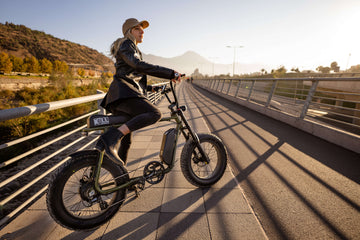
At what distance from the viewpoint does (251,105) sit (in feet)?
28.5

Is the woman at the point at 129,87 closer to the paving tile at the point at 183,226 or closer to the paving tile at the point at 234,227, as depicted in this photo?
the paving tile at the point at 183,226

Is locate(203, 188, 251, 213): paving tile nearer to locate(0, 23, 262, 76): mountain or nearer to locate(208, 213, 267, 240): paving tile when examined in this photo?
locate(208, 213, 267, 240): paving tile

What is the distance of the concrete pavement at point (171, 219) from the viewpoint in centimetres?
175

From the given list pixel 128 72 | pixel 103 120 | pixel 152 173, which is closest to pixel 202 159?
pixel 152 173

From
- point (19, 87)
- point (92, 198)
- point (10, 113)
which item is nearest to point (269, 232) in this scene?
point (92, 198)

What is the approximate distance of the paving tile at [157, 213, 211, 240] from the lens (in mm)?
1724

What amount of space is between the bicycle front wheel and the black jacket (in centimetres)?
97

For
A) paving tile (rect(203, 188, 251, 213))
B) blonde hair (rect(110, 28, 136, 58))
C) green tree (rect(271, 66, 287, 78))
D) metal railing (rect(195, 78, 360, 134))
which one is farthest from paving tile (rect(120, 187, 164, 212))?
green tree (rect(271, 66, 287, 78))

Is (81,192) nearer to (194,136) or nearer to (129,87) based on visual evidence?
(129,87)

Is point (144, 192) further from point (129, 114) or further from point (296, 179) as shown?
point (296, 179)

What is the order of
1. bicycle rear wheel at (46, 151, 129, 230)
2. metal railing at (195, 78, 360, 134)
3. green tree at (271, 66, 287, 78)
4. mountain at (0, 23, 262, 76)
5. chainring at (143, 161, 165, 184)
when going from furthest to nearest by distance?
mountain at (0, 23, 262, 76) → green tree at (271, 66, 287, 78) → metal railing at (195, 78, 360, 134) → chainring at (143, 161, 165, 184) → bicycle rear wheel at (46, 151, 129, 230)

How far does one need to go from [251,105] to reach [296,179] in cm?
645

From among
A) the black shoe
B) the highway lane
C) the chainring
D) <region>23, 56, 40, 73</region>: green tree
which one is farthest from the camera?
<region>23, 56, 40, 73</region>: green tree

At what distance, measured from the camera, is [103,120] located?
70.5 inches
